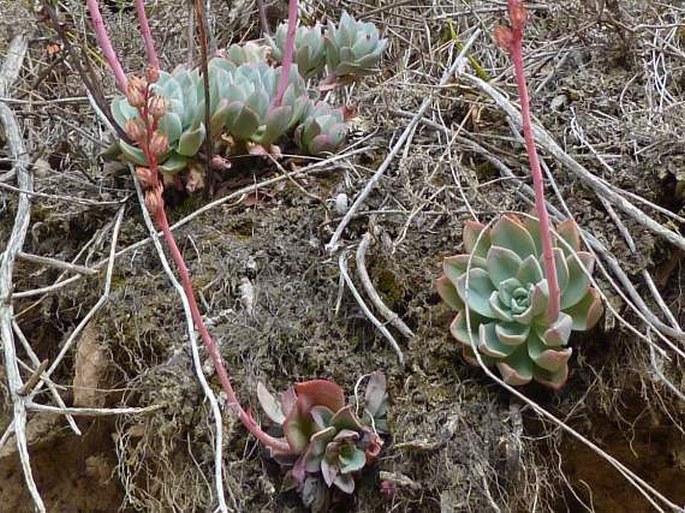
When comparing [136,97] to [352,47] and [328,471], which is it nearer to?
[328,471]

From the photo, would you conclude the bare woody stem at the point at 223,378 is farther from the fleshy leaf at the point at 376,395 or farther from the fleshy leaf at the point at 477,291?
the fleshy leaf at the point at 477,291

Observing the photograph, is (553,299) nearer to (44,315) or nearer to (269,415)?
(269,415)

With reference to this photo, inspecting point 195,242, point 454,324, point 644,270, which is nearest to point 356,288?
point 454,324

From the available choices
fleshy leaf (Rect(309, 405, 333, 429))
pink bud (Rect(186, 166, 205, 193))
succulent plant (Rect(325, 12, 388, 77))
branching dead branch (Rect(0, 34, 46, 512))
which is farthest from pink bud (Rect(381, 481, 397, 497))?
succulent plant (Rect(325, 12, 388, 77))

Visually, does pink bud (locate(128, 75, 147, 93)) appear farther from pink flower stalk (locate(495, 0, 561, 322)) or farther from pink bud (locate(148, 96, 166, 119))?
pink flower stalk (locate(495, 0, 561, 322))

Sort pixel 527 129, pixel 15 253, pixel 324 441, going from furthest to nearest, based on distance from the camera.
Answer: pixel 15 253 < pixel 324 441 < pixel 527 129

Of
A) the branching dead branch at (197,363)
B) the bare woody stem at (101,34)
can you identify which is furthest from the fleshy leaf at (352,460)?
the bare woody stem at (101,34)

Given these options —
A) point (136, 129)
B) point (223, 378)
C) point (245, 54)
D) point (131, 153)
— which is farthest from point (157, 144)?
point (245, 54)
